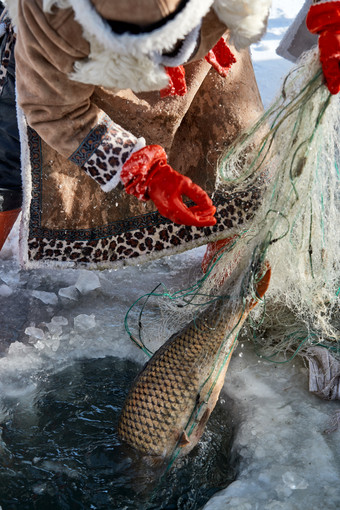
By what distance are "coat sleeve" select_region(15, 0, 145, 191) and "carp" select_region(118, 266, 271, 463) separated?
0.59 metres

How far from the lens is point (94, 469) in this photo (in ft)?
5.98

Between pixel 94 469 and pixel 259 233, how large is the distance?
0.97 m

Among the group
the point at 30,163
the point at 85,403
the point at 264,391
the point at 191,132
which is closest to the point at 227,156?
the point at 191,132

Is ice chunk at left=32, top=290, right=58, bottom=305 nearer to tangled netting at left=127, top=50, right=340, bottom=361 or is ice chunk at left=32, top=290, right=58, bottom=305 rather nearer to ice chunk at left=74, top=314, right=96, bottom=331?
ice chunk at left=74, top=314, right=96, bottom=331

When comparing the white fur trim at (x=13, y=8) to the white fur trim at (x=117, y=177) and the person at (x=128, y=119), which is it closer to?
the person at (x=128, y=119)

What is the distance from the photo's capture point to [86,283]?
2.80m

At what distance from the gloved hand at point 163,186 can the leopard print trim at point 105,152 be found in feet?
0.16

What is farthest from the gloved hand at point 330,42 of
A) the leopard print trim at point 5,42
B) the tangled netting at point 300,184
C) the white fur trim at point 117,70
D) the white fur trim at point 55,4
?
the leopard print trim at point 5,42

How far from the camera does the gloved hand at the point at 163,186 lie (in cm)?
157

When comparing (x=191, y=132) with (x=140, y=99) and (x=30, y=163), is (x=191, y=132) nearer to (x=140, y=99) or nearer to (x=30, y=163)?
(x=140, y=99)

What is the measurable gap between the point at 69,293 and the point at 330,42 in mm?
1771

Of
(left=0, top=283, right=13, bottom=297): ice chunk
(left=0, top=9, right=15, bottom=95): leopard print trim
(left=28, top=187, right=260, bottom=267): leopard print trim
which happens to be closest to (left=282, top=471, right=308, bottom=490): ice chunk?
(left=28, top=187, right=260, bottom=267): leopard print trim

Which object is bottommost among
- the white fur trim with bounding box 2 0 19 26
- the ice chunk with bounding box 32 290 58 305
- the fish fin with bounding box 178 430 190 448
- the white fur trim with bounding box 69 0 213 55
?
the ice chunk with bounding box 32 290 58 305

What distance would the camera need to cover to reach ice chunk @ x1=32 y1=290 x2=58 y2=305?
2715 millimetres
